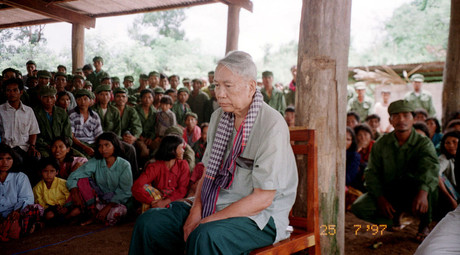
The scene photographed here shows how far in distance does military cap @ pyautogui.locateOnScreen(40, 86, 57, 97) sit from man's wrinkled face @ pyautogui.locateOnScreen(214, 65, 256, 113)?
10.6ft

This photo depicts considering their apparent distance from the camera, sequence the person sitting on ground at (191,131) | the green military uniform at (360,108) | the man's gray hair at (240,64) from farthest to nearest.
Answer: the green military uniform at (360,108) < the person sitting on ground at (191,131) < the man's gray hair at (240,64)

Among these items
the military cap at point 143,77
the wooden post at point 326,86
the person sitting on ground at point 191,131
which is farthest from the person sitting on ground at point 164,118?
the wooden post at point 326,86

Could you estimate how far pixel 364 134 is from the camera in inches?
206

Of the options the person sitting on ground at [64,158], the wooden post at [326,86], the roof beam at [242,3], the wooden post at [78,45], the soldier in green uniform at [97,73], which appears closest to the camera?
the wooden post at [326,86]

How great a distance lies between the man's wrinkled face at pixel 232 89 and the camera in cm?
189

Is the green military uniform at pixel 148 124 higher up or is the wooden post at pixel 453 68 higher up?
the wooden post at pixel 453 68

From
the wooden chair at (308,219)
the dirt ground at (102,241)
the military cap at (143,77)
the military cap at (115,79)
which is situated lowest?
the dirt ground at (102,241)

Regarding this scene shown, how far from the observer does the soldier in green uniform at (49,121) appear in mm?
4373

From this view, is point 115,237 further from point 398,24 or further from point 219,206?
point 398,24

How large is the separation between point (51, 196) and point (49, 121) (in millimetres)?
1041

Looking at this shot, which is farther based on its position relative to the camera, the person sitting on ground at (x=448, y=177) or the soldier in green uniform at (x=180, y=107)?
the soldier in green uniform at (x=180, y=107)

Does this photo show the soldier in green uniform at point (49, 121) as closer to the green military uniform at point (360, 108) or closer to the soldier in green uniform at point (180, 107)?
the soldier in green uniform at point (180, 107)

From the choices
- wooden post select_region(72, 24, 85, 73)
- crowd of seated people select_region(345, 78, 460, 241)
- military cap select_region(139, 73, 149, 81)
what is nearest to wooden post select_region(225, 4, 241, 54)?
military cap select_region(139, 73, 149, 81)

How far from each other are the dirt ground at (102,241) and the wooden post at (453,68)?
258cm
